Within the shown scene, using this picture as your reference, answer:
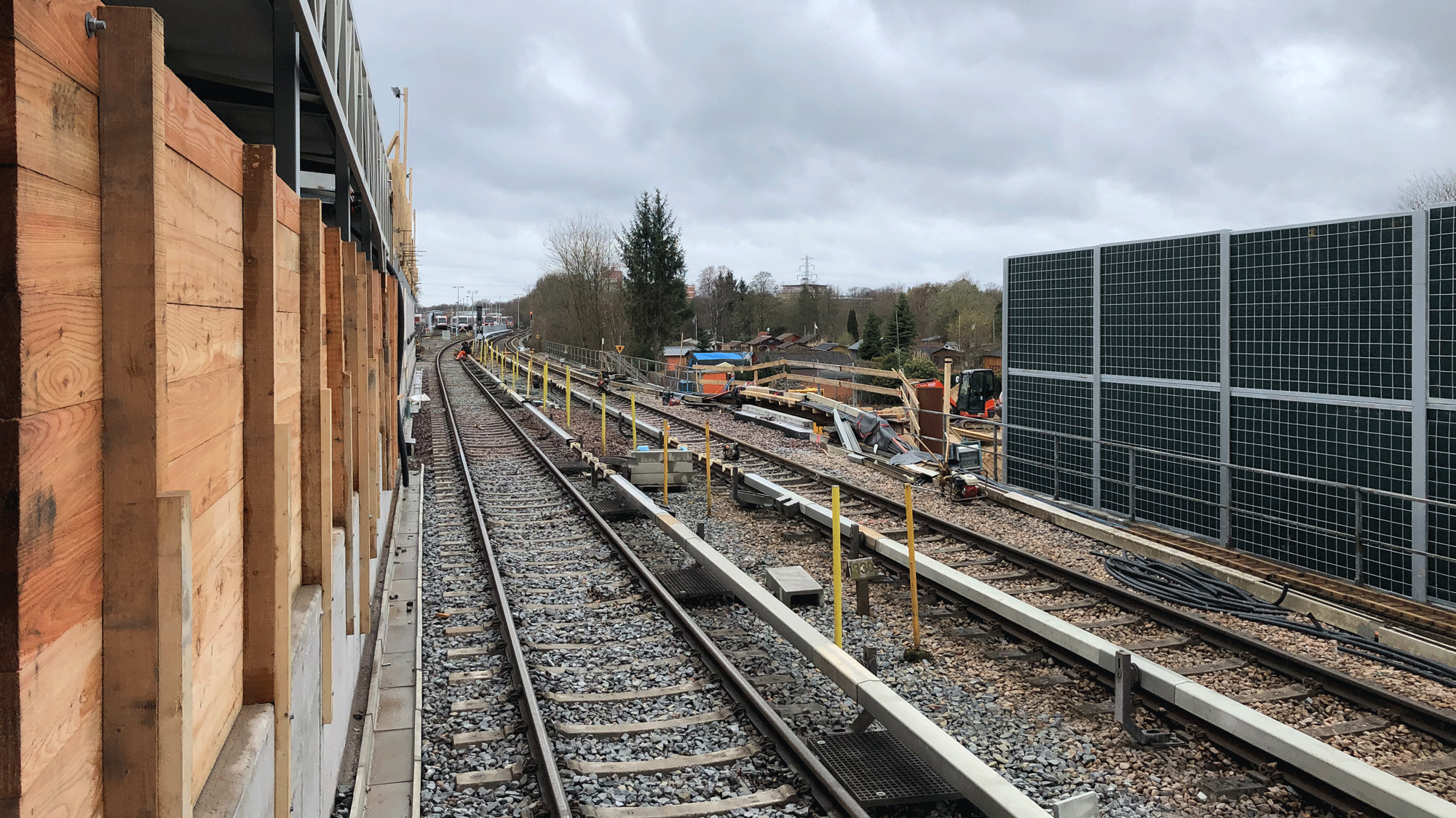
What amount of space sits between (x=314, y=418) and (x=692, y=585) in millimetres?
5323

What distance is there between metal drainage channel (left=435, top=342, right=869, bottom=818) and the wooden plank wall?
2577mm

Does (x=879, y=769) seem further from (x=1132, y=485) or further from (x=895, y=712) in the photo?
(x=1132, y=485)

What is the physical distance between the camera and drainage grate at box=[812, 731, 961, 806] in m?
5.11

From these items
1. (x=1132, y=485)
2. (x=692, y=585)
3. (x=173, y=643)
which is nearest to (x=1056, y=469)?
(x=1132, y=485)

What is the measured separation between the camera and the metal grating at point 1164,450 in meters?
11.8

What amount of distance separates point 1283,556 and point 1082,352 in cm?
450

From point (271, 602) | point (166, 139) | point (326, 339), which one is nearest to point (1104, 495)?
point (326, 339)

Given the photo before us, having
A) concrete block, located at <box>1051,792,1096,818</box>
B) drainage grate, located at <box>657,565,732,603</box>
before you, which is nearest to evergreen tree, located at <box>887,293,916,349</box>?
drainage grate, located at <box>657,565,732,603</box>

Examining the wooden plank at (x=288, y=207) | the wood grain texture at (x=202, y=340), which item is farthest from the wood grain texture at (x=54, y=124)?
the wooden plank at (x=288, y=207)

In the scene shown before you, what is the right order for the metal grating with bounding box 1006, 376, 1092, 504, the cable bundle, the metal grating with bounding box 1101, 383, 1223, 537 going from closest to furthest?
the cable bundle, the metal grating with bounding box 1101, 383, 1223, 537, the metal grating with bounding box 1006, 376, 1092, 504

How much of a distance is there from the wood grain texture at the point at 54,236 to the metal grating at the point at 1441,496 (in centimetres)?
1115

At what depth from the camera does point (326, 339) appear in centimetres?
563

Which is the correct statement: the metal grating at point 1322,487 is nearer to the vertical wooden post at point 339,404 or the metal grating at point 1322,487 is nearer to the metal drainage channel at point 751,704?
the metal drainage channel at point 751,704

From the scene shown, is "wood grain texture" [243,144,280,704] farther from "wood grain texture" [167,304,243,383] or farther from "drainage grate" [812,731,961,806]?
"drainage grate" [812,731,961,806]
